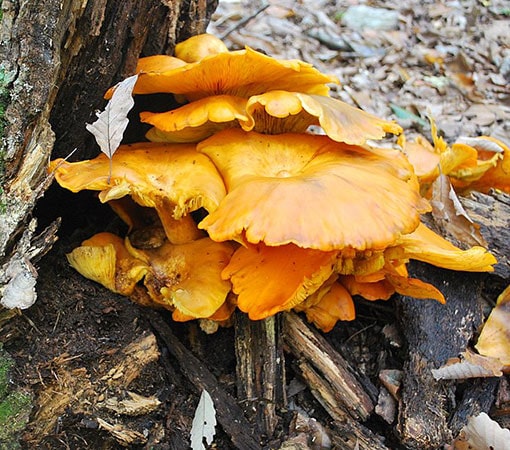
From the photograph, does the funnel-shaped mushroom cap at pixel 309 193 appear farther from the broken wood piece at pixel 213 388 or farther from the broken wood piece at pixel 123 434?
the broken wood piece at pixel 123 434

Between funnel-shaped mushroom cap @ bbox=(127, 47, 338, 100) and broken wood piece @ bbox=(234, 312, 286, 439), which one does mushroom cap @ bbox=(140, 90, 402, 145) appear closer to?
funnel-shaped mushroom cap @ bbox=(127, 47, 338, 100)

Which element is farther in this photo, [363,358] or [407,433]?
[363,358]

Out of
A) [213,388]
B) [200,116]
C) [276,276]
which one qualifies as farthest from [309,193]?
[213,388]

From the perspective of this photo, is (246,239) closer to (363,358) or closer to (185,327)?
(185,327)

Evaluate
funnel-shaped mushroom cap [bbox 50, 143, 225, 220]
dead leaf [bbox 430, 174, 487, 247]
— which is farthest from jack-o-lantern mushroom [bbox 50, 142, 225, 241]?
dead leaf [bbox 430, 174, 487, 247]

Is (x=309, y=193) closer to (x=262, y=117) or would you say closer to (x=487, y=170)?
(x=262, y=117)

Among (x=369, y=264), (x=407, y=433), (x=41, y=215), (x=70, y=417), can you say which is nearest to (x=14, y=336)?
(x=70, y=417)

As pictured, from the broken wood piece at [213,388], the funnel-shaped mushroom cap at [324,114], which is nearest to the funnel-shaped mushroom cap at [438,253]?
the funnel-shaped mushroom cap at [324,114]
